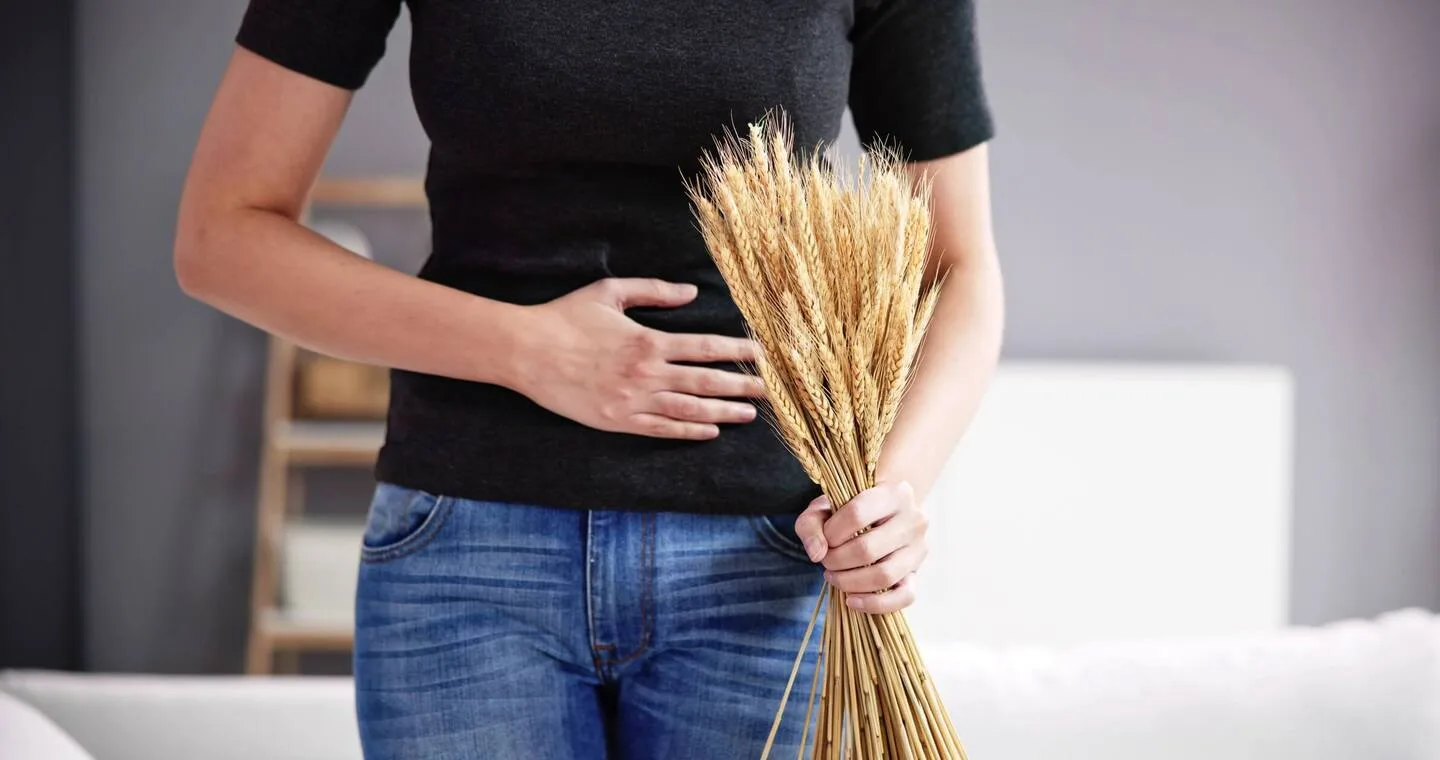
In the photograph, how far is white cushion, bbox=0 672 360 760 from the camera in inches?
61.2

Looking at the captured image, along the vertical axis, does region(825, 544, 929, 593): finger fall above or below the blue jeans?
above

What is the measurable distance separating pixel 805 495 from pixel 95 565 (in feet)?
10.1

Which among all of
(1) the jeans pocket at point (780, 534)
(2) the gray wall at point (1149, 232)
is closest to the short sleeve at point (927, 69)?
(1) the jeans pocket at point (780, 534)

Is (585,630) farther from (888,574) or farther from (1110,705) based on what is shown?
(1110,705)

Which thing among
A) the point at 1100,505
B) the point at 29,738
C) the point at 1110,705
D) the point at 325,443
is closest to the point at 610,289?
the point at 29,738

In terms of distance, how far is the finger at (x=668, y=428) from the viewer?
0.76 meters

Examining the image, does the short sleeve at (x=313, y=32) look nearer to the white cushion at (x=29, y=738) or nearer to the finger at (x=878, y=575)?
the finger at (x=878, y=575)

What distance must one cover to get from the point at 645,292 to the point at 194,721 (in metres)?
1.15

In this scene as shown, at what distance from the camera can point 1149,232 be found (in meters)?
3.21

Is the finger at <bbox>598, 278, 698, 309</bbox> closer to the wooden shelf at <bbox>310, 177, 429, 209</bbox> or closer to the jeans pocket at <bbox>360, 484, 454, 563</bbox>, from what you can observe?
the jeans pocket at <bbox>360, 484, 454, 563</bbox>

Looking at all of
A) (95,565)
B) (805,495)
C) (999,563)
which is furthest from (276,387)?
(805,495)

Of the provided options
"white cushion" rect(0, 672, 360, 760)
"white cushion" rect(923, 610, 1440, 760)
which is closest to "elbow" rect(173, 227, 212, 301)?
"white cushion" rect(0, 672, 360, 760)

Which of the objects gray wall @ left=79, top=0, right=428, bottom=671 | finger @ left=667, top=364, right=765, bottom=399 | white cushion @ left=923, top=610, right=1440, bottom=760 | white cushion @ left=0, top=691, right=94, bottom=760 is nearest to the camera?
finger @ left=667, top=364, right=765, bottom=399

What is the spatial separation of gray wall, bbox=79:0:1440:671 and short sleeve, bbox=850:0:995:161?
7.83 ft
